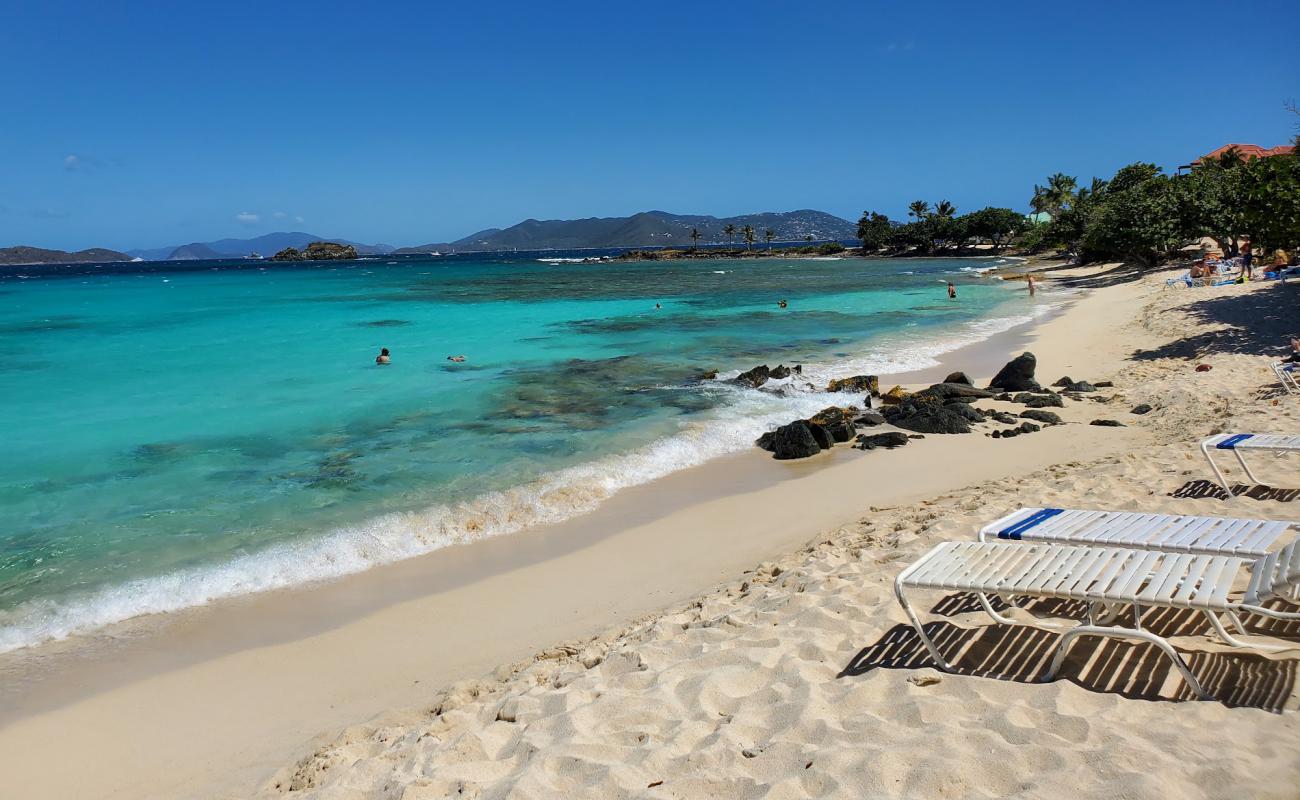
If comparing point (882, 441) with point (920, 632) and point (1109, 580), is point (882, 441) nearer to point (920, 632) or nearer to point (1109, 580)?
point (1109, 580)

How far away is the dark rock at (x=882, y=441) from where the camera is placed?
11370 millimetres

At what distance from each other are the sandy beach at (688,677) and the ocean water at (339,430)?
80 cm

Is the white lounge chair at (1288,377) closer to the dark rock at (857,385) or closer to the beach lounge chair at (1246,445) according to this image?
the beach lounge chair at (1246,445)

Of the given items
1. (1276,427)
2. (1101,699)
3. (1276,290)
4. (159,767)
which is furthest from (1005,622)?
(1276,290)

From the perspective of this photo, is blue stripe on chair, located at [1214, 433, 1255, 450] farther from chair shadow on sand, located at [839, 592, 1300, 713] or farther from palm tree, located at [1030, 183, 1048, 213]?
palm tree, located at [1030, 183, 1048, 213]

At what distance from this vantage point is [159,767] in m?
4.69

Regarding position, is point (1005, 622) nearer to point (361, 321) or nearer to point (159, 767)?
point (159, 767)

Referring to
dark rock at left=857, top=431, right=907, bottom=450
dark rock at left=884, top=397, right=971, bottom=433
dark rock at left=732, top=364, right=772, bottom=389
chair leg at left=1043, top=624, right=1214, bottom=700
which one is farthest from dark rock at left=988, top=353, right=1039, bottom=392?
chair leg at left=1043, top=624, right=1214, bottom=700

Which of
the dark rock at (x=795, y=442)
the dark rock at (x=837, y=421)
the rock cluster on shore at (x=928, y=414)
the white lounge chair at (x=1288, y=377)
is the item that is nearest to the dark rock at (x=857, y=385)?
the rock cluster on shore at (x=928, y=414)

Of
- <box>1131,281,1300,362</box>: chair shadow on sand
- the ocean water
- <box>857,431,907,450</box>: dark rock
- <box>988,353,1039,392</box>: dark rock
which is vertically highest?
<box>1131,281,1300,362</box>: chair shadow on sand

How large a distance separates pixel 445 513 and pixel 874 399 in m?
9.50

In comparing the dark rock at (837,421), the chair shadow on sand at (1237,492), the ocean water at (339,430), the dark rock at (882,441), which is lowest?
the ocean water at (339,430)

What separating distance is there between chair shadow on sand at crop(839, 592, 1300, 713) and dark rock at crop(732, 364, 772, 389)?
39.0 ft

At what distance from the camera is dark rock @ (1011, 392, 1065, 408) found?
42.7ft
